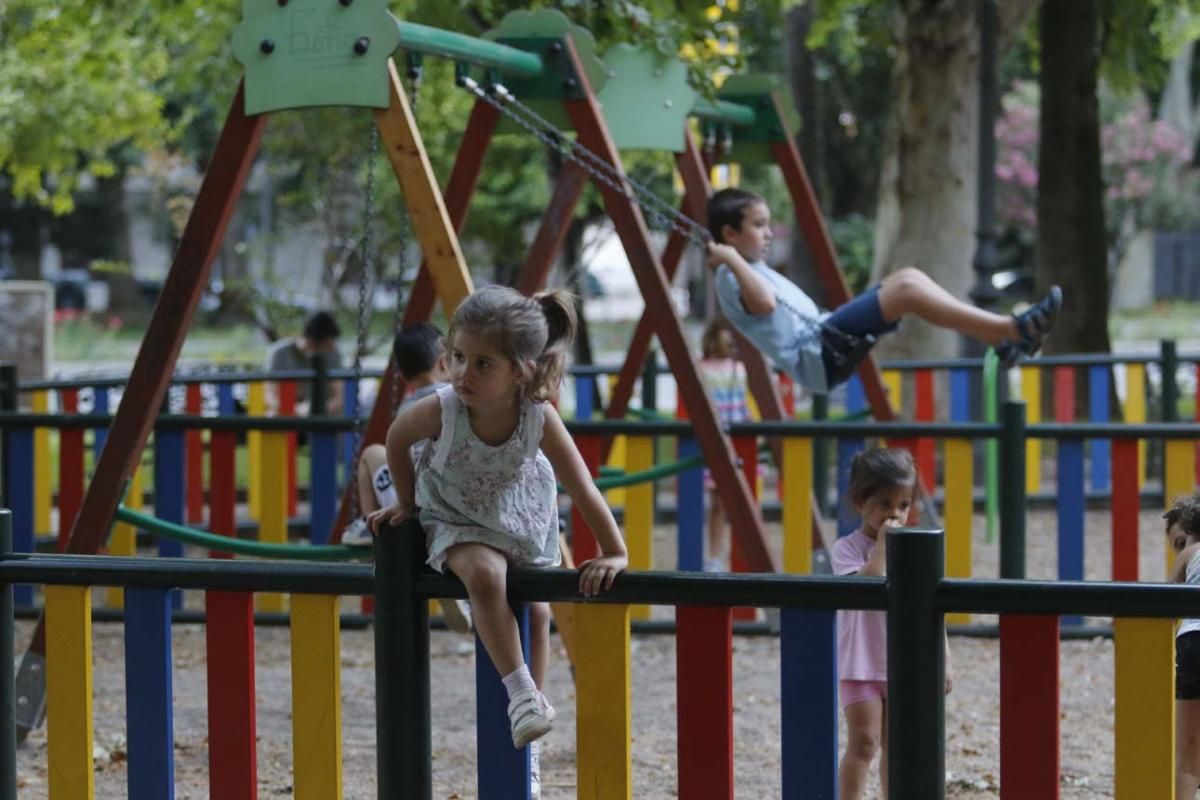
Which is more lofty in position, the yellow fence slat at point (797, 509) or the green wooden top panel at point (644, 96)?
the green wooden top panel at point (644, 96)

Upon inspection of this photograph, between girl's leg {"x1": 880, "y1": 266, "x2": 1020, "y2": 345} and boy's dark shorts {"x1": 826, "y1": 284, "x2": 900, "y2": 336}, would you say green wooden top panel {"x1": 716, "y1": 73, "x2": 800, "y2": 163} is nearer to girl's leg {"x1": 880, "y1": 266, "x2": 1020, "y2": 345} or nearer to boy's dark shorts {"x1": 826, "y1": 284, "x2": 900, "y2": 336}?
boy's dark shorts {"x1": 826, "y1": 284, "x2": 900, "y2": 336}

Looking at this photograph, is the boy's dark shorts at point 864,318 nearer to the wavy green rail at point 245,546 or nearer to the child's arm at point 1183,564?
the wavy green rail at point 245,546

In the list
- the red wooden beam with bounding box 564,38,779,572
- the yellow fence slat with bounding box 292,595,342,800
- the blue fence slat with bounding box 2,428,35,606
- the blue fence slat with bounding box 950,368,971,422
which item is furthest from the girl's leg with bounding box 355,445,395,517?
the blue fence slat with bounding box 950,368,971,422

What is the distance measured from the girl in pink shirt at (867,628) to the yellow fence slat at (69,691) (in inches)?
64.4

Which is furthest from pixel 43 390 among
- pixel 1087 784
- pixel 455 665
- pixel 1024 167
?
pixel 1024 167

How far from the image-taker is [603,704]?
Result: 3.45 m

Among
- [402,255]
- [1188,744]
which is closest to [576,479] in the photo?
[1188,744]

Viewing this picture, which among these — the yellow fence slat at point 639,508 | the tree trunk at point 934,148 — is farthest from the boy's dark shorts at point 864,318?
the tree trunk at point 934,148

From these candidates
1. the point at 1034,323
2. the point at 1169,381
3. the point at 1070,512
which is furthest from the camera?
the point at 1169,381

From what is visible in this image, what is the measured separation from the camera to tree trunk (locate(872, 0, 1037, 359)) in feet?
36.3

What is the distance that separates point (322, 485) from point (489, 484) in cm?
384

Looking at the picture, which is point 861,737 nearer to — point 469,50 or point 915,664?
point 915,664

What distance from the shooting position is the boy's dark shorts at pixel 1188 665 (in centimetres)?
394

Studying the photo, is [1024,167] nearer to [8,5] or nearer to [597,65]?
[8,5]
